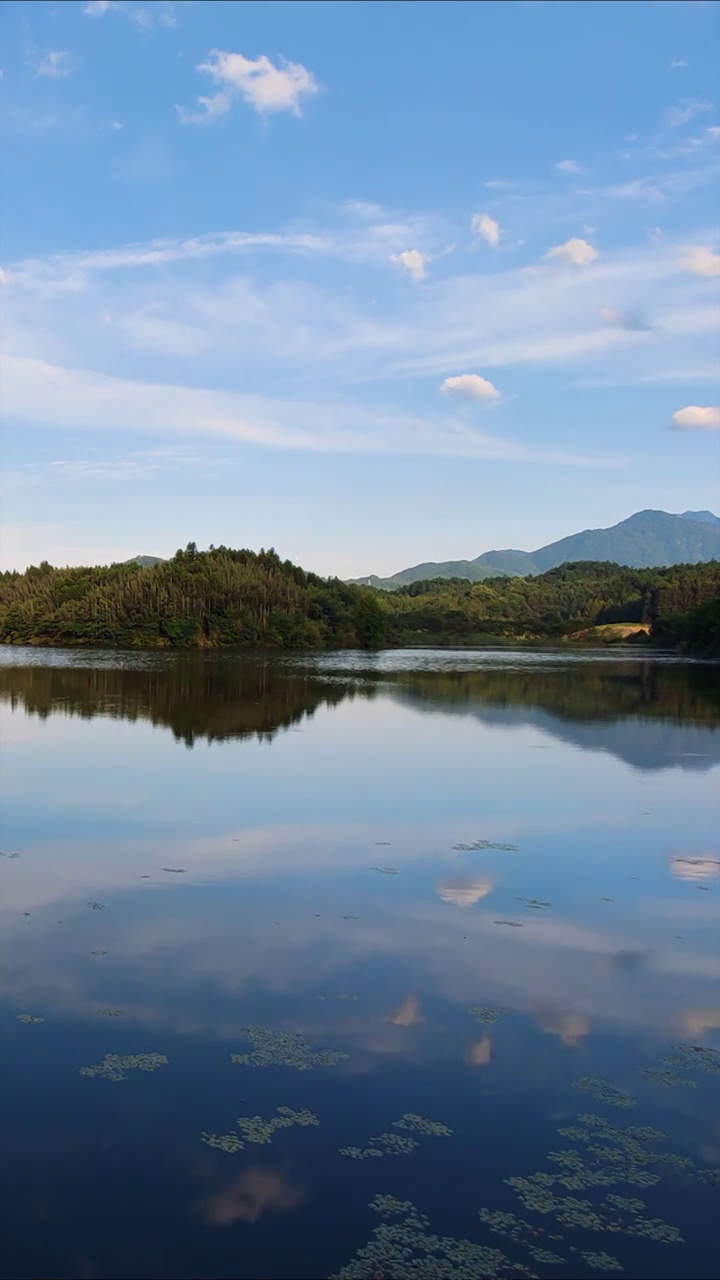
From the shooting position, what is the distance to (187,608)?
318 ft

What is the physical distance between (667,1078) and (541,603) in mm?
173542

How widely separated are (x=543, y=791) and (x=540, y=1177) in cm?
1101

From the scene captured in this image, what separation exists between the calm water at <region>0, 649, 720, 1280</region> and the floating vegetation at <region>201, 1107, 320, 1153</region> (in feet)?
0.08

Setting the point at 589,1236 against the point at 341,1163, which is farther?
the point at 341,1163

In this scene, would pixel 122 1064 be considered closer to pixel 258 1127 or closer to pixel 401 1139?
pixel 258 1127

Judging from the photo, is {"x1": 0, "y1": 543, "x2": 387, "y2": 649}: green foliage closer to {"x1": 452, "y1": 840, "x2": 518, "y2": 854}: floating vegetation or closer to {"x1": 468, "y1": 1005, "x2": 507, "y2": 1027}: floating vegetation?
{"x1": 452, "y1": 840, "x2": 518, "y2": 854}: floating vegetation

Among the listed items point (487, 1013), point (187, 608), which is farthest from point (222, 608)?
point (487, 1013)

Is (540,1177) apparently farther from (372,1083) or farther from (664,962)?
(664,962)

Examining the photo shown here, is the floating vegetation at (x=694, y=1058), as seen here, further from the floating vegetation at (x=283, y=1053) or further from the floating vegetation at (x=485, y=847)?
the floating vegetation at (x=485, y=847)

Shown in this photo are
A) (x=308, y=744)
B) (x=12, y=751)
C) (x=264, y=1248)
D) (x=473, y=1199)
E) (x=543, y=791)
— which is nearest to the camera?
(x=264, y=1248)

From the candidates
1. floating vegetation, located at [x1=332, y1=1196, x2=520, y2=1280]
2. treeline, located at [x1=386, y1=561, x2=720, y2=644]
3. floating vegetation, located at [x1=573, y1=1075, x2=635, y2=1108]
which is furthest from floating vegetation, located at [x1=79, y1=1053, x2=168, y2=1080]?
treeline, located at [x1=386, y1=561, x2=720, y2=644]

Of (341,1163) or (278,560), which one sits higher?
(278,560)

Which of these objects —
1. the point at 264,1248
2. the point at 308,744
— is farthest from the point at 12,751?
the point at 264,1248

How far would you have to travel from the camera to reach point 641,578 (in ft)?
557
